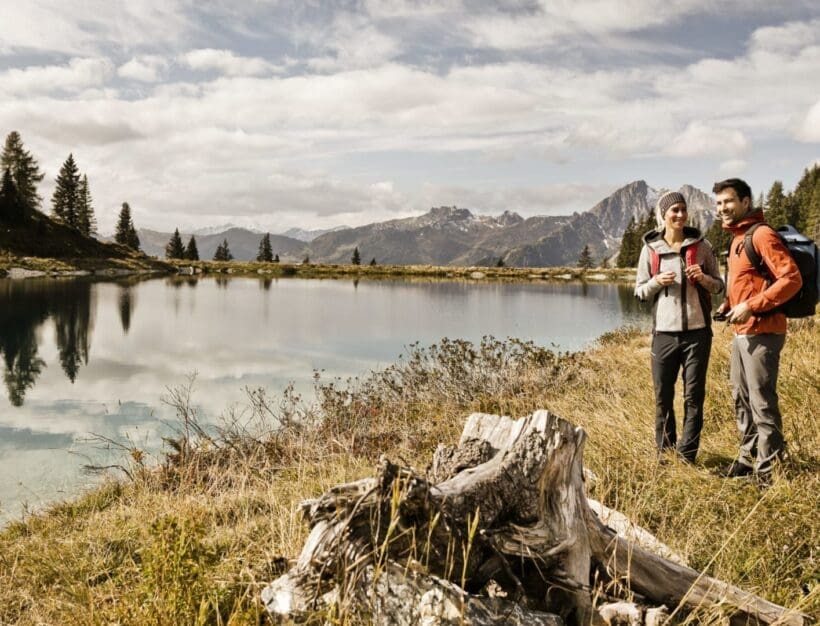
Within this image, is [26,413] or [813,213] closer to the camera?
[26,413]

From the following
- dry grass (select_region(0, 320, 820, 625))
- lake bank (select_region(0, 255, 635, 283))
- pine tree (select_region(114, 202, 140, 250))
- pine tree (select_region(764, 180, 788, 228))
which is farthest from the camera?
pine tree (select_region(114, 202, 140, 250))

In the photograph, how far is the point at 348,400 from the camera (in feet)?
36.5

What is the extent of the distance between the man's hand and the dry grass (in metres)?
1.16

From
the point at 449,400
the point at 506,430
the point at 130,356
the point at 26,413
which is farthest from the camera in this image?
the point at 130,356

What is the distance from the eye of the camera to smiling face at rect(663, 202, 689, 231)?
4.86 m

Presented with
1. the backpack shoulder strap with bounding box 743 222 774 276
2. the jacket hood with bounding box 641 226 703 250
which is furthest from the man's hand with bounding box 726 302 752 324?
the jacket hood with bounding box 641 226 703 250

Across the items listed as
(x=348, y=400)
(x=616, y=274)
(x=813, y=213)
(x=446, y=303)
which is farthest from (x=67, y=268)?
(x=813, y=213)

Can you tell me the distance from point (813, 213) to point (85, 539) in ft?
269

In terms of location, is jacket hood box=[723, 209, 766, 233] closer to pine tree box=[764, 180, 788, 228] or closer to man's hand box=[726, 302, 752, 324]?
man's hand box=[726, 302, 752, 324]

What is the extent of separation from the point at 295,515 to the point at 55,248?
75514mm

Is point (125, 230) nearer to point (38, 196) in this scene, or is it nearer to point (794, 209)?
point (38, 196)

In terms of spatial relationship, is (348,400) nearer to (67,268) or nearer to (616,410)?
(616,410)

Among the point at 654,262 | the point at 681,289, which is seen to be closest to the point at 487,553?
the point at 681,289

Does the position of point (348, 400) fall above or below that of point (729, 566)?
below
